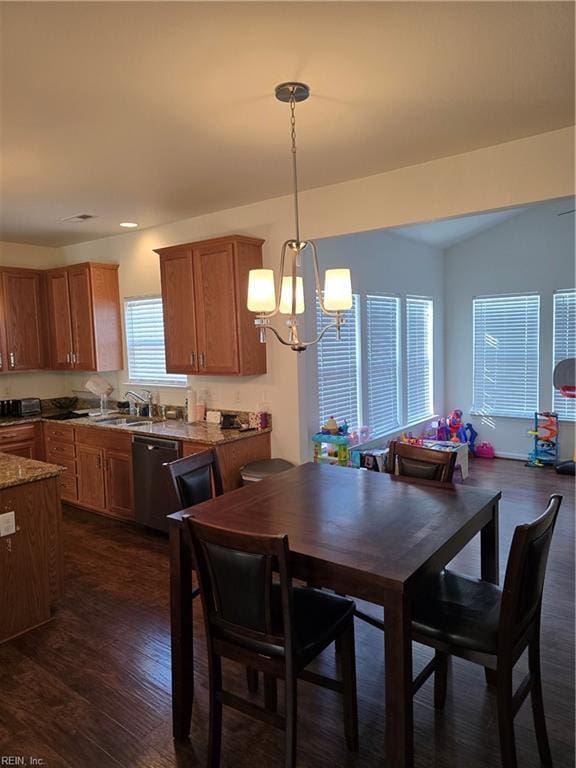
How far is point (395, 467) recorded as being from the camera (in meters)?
3.12

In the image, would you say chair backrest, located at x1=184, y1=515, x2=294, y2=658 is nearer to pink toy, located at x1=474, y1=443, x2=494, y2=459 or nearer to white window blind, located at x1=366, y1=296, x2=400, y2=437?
white window blind, located at x1=366, y1=296, x2=400, y2=437

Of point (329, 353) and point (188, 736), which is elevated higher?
point (329, 353)

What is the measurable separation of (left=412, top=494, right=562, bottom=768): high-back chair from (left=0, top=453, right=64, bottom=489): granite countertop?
2203mm

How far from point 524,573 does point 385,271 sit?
15.1ft

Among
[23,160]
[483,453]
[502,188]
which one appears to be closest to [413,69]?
[502,188]

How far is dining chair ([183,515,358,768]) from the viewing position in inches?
68.2

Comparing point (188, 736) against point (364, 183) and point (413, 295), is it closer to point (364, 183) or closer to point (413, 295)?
point (364, 183)

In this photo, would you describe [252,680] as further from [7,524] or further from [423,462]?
[7,524]

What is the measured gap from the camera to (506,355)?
6.83 m

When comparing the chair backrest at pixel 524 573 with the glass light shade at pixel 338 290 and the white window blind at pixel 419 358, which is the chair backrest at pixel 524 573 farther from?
the white window blind at pixel 419 358

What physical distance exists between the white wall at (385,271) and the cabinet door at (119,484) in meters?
1.63

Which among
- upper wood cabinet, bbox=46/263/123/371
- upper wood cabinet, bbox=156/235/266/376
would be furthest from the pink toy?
upper wood cabinet, bbox=46/263/123/371

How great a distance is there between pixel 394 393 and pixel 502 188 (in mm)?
3444

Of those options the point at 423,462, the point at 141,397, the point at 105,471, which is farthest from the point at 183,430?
the point at 423,462
